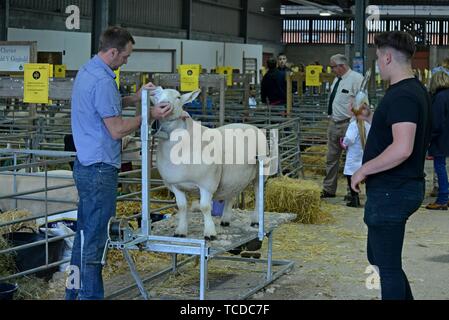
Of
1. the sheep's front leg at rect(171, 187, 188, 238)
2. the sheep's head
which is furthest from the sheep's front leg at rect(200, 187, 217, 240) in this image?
the sheep's head

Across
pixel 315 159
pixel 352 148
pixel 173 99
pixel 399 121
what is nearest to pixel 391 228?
pixel 399 121

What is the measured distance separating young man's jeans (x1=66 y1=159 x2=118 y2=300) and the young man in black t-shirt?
143 cm

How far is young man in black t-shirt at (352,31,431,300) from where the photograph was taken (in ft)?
13.4

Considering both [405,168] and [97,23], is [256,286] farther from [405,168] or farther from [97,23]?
[97,23]

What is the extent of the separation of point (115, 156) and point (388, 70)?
1624mm

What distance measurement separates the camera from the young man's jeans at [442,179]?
9.95 m

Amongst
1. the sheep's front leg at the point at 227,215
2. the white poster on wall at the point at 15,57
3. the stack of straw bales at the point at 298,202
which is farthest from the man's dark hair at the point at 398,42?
the white poster on wall at the point at 15,57

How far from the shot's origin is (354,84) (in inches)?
411

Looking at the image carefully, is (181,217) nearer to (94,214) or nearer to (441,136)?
(94,214)

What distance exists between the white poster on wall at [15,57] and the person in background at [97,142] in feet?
18.9

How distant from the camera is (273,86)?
50.6 feet

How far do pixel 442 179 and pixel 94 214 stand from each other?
6.32 m

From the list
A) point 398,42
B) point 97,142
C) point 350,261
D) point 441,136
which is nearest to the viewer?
point 398,42

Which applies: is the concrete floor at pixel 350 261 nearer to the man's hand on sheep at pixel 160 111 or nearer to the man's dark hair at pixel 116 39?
the man's hand on sheep at pixel 160 111
